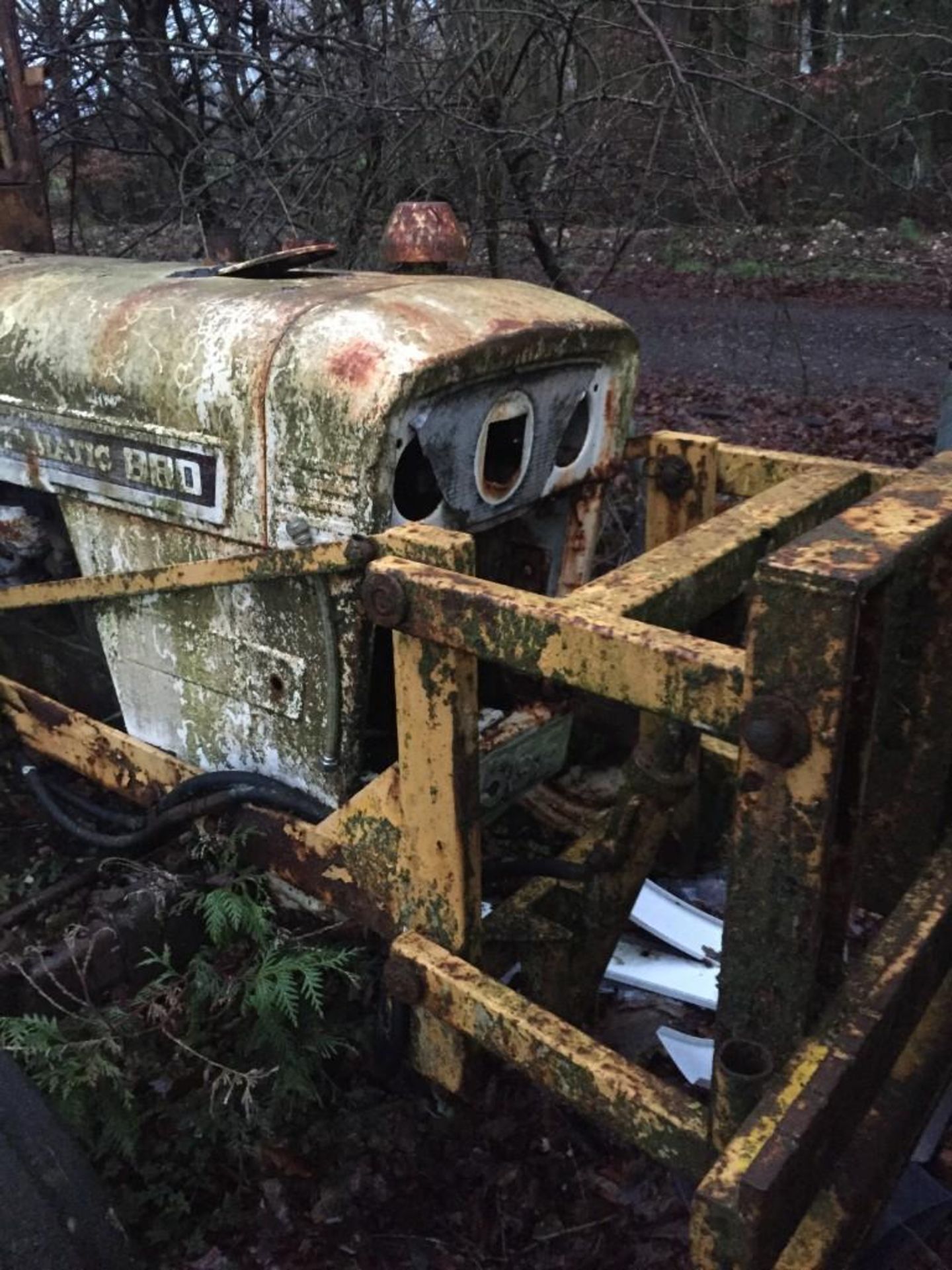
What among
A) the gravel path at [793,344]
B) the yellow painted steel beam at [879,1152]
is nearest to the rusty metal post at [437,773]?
the yellow painted steel beam at [879,1152]

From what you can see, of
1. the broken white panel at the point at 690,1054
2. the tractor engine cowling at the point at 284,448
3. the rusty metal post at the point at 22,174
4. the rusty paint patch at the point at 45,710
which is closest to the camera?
the tractor engine cowling at the point at 284,448

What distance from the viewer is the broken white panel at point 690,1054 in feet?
7.63

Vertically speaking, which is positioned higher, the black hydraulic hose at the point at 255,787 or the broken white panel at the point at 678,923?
the black hydraulic hose at the point at 255,787

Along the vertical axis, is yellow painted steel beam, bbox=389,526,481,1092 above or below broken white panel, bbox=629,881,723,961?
above

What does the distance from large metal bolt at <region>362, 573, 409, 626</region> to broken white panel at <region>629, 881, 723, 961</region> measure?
3.58 ft

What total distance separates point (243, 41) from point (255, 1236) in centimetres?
522

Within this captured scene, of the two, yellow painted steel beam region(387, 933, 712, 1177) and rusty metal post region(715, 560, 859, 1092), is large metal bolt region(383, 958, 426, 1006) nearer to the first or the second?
yellow painted steel beam region(387, 933, 712, 1177)

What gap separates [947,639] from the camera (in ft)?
6.54

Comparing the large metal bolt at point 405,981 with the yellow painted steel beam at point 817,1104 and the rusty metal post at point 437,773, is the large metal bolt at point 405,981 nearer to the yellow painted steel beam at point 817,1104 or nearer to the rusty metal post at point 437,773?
the rusty metal post at point 437,773

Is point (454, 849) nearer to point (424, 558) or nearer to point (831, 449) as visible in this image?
point (424, 558)

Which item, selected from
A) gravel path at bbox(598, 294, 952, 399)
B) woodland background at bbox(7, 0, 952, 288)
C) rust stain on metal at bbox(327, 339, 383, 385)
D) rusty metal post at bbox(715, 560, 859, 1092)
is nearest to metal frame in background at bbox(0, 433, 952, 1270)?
rusty metal post at bbox(715, 560, 859, 1092)

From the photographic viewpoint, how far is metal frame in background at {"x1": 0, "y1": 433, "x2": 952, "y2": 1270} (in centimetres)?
143

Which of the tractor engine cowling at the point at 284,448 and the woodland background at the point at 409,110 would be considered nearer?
the tractor engine cowling at the point at 284,448

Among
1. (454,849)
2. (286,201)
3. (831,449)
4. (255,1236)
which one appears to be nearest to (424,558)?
(454,849)
